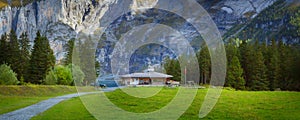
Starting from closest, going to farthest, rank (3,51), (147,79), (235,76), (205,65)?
1. (235,76)
2. (3,51)
3. (205,65)
4. (147,79)

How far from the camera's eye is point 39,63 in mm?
65812

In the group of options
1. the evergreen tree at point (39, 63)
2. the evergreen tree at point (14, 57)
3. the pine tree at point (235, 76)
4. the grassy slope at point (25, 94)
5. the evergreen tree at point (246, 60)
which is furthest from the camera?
the evergreen tree at point (246, 60)

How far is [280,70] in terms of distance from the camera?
64750 millimetres

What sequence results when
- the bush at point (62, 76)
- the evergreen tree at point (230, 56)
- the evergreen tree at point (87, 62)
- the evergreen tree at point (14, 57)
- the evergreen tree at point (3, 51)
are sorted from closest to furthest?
the bush at point (62, 76) < the evergreen tree at point (230, 56) < the evergreen tree at point (3, 51) < the evergreen tree at point (14, 57) < the evergreen tree at point (87, 62)

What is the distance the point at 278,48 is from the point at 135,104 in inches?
2019

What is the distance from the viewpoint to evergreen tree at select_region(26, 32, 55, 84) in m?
64.5

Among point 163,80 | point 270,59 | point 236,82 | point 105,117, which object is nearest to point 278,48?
point 270,59

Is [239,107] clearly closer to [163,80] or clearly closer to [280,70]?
[280,70]

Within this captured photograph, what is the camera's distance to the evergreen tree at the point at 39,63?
64.5 meters

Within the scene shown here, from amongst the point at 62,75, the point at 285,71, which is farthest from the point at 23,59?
the point at 285,71

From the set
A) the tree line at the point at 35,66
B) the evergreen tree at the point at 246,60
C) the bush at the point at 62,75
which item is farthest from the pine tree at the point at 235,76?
the bush at the point at 62,75

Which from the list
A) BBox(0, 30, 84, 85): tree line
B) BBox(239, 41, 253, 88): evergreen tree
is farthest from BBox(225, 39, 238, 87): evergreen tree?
BBox(0, 30, 84, 85): tree line

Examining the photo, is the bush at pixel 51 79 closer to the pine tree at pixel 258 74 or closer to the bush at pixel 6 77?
the bush at pixel 6 77

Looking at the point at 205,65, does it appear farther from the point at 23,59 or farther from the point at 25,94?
the point at 25,94
